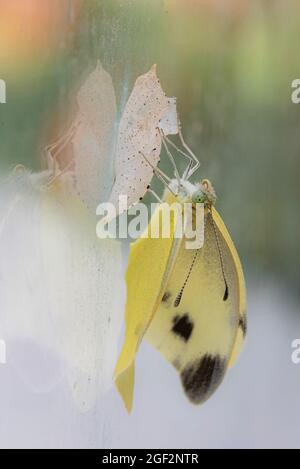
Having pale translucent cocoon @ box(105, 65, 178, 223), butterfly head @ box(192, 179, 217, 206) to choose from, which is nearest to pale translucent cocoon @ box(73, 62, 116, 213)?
pale translucent cocoon @ box(105, 65, 178, 223)

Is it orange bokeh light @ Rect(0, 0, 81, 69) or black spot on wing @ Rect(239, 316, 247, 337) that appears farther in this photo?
black spot on wing @ Rect(239, 316, 247, 337)

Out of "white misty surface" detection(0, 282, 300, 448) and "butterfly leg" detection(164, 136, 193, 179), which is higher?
"butterfly leg" detection(164, 136, 193, 179)

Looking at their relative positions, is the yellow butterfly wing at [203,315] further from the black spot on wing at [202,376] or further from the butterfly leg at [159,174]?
the butterfly leg at [159,174]

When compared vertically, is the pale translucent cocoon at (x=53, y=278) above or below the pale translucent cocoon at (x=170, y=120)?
below

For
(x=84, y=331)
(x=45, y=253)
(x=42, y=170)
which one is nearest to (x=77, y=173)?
(x=42, y=170)

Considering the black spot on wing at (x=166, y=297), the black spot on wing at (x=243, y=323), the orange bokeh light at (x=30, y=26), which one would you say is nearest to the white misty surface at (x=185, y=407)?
the black spot on wing at (x=243, y=323)

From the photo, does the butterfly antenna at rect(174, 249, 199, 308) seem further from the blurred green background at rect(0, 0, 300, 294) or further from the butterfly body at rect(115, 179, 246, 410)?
the blurred green background at rect(0, 0, 300, 294)

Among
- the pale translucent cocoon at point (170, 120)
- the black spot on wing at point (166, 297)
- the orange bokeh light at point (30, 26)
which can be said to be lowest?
the black spot on wing at point (166, 297)

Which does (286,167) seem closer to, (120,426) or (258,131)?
(258,131)
